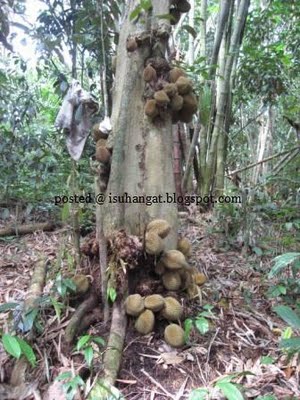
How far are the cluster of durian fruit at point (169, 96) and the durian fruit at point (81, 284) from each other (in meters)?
1.06

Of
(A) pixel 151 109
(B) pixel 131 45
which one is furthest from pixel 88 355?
(B) pixel 131 45

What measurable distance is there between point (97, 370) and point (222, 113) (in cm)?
364

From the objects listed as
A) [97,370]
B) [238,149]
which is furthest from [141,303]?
[238,149]

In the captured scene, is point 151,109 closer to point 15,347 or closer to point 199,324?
point 199,324

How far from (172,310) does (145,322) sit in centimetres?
16

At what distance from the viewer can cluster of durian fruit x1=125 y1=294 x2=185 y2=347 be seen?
6.73 feet

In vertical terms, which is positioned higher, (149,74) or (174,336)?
(149,74)

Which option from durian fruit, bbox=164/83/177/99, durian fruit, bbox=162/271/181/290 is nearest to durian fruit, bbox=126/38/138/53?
durian fruit, bbox=164/83/177/99

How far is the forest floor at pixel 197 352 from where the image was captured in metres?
1.82

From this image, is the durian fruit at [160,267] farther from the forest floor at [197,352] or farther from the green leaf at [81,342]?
the green leaf at [81,342]

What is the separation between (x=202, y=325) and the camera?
2.09 metres

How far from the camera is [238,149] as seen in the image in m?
8.72

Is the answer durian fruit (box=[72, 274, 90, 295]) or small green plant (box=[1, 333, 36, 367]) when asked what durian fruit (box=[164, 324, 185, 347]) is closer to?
durian fruit (box=[72, 274, 90, 295])

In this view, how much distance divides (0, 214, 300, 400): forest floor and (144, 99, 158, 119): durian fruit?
3.26 feet
